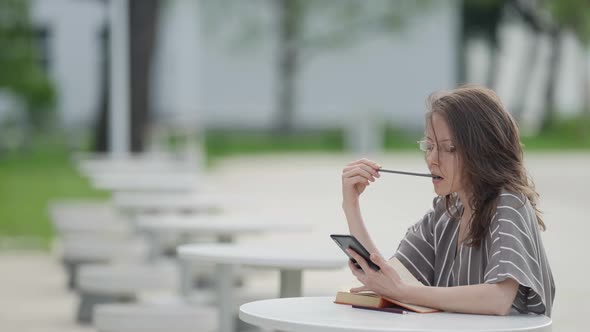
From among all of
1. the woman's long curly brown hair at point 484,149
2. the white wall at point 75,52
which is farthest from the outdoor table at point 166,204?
the white wall at point 75,52

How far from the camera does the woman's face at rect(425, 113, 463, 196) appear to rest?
12.3ft

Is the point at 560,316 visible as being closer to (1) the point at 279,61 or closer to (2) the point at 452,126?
(2) the point at 452,126

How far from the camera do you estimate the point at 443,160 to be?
12.3 feet

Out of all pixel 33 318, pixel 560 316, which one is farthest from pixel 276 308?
pixel 33 318

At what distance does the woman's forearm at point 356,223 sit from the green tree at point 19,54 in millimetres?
31039

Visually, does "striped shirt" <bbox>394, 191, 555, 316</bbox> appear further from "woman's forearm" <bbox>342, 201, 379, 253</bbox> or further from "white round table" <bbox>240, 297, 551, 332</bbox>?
"woman's forearm" <bbox>342, 201, 379, 253</bbox>

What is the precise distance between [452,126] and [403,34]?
40452 mm

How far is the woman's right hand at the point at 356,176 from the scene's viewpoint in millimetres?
4039

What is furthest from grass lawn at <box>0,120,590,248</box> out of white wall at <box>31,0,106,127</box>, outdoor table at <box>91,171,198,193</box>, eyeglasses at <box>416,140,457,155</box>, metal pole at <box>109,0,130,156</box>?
eyeglasses at <box>416,140,457,155</box>

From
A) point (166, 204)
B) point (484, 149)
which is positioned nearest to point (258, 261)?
point (484, 149)

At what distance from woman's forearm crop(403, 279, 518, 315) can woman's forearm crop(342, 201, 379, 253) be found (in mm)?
502

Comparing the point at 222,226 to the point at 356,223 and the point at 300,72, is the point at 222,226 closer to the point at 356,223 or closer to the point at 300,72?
the point at 356,223

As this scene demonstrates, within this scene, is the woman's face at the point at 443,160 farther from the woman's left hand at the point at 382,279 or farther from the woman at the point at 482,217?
the woman's left hand at the point at 382,279

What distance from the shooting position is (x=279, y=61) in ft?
144
